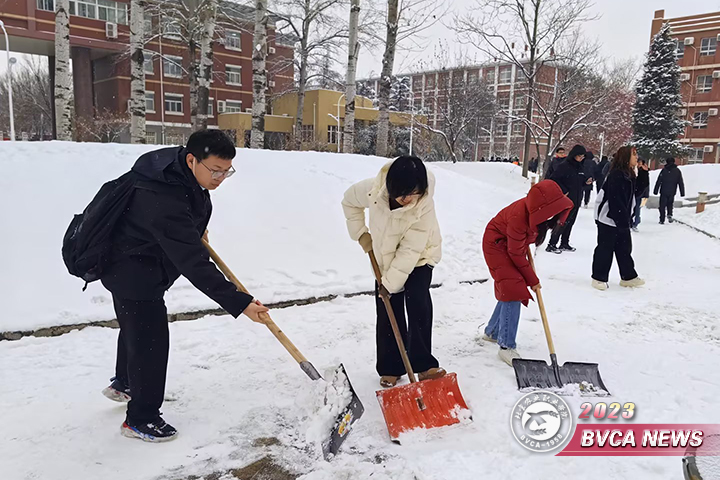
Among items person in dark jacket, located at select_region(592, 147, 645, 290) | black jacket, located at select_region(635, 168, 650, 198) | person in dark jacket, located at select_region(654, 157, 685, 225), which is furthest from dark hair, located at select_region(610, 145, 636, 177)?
person in dark jacket, located at select_region(654, 157, 685, 225)

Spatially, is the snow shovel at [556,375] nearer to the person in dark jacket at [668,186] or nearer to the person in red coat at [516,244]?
the person in red coat at [516,244]

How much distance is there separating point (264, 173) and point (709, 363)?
5997mm

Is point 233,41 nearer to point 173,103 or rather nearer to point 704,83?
point 173,103

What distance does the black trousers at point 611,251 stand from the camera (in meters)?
5.70

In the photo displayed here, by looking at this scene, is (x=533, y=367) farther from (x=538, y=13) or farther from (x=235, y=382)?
(x=538, y=13)

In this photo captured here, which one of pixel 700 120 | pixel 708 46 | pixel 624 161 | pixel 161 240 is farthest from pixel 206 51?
pixel 708 46

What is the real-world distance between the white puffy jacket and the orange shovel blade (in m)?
0.63

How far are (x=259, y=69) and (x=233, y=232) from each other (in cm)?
719

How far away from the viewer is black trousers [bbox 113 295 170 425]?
2.54m

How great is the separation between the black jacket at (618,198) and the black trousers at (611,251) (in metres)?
0.12

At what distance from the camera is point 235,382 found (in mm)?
3393

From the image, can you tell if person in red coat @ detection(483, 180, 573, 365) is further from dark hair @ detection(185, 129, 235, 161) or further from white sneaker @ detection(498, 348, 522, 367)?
dark hair @ detection(185, 129, 235, 161)

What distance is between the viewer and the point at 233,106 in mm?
35875

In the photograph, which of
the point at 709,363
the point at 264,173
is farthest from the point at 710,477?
the point at 264,173
